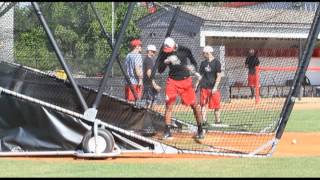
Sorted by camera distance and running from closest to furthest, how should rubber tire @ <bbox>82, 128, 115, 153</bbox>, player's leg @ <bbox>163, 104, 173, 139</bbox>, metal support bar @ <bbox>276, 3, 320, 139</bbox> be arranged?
rubber tire @ <bbox>82, 128, 115, 153</bbox>
metal support bar @ <bbox>276, 3, 320, 139</bbox>
player's leg @ <bbox>163, 104, 173, 139</bbox>

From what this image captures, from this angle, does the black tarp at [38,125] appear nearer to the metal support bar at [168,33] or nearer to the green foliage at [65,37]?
the green foliage at [65,37]

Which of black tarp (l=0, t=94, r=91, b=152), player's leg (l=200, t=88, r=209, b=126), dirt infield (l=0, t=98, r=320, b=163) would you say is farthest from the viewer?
player's leg (l=200, t=88, r=209, b=126)

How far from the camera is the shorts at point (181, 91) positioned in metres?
11.3

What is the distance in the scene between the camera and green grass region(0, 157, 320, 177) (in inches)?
307

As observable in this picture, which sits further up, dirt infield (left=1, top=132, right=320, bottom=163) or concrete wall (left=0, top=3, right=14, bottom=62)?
concrete wall (left=0, top=3, right=14, bottom=62)

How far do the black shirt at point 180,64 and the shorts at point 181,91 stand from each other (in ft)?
0.30

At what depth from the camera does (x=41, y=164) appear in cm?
876

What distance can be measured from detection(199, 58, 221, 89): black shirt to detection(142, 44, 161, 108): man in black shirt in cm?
96

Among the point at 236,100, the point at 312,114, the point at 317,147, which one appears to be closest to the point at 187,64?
the point at 236,100

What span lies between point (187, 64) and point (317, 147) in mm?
2711

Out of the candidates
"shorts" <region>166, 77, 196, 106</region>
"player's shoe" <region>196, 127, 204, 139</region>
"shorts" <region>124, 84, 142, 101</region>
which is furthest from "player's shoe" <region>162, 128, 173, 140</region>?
"shorts" <region>124, 84, 142, 101</region>

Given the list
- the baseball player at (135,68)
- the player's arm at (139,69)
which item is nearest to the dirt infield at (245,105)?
the baseball player at (135,68)

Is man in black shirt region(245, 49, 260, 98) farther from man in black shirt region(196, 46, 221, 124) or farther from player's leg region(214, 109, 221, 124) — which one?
player's leg region(214, 109, 221, 124)

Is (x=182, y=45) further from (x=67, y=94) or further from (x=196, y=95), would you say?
(x=67, y=94)
